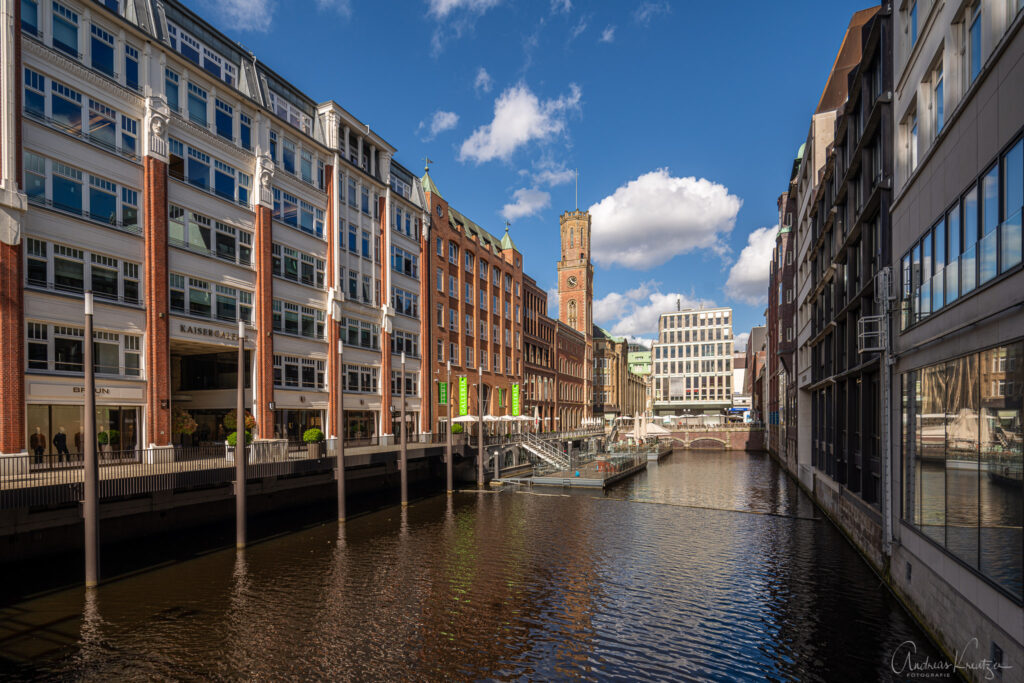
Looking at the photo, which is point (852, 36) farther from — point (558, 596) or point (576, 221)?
point (576, 221)

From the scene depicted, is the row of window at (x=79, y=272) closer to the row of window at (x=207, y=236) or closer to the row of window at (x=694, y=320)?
the row of window at (x=207, y=236)

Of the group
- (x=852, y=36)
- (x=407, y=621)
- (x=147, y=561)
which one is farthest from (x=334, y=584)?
(x=852, y=36)

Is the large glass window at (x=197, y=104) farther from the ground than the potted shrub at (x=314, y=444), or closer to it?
farther from the ground

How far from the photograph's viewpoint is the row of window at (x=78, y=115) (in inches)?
977

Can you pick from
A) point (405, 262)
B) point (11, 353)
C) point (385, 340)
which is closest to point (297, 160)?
point (405, 262)

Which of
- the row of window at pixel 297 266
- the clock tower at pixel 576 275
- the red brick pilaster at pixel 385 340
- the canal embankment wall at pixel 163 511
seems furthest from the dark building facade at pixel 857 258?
the clock tower at pixel 576 275

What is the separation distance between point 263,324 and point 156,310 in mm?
7323

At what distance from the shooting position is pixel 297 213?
39.8 metres

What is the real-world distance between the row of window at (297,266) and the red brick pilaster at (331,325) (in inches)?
31.1

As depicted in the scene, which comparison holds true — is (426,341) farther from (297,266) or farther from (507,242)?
(507,242)

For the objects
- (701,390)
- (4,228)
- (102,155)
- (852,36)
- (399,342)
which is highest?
(852,36)

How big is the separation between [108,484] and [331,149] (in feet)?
94.5

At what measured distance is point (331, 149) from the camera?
4269 cm

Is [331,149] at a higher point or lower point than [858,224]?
higher
